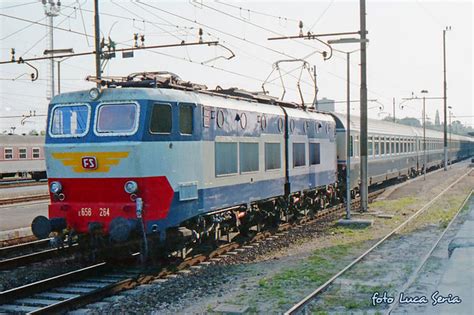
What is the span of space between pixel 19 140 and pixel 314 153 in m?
30.5

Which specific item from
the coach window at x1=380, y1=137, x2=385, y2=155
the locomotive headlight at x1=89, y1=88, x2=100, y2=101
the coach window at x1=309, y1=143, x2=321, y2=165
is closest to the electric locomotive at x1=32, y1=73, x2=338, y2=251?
the locomotive headlight at x1=89, y1=88, x2=100, y2=101

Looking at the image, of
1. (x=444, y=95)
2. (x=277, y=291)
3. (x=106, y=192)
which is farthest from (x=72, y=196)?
(x=444, y=95)

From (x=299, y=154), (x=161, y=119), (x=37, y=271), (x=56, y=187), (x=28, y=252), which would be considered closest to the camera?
(x=161, y=119)

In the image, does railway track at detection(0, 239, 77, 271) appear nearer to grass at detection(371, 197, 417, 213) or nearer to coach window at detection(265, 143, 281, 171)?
coach window at detection(265, 143, 281, 171)

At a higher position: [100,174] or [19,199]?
[100,174]

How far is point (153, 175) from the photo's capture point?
10766mm

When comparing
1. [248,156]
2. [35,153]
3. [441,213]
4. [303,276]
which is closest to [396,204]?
[441,213]

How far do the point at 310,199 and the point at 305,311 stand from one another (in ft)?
36.4

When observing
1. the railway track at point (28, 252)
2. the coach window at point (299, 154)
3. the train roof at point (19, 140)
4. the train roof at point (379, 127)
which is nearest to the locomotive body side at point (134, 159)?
the railway track at point (28, 252)

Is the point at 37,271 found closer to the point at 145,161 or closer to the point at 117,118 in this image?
the point at 145,161

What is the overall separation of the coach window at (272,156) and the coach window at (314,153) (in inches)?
117

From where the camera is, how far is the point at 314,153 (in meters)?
19.3

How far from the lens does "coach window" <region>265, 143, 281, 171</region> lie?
15383mm

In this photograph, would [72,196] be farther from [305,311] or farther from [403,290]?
[403,290]
